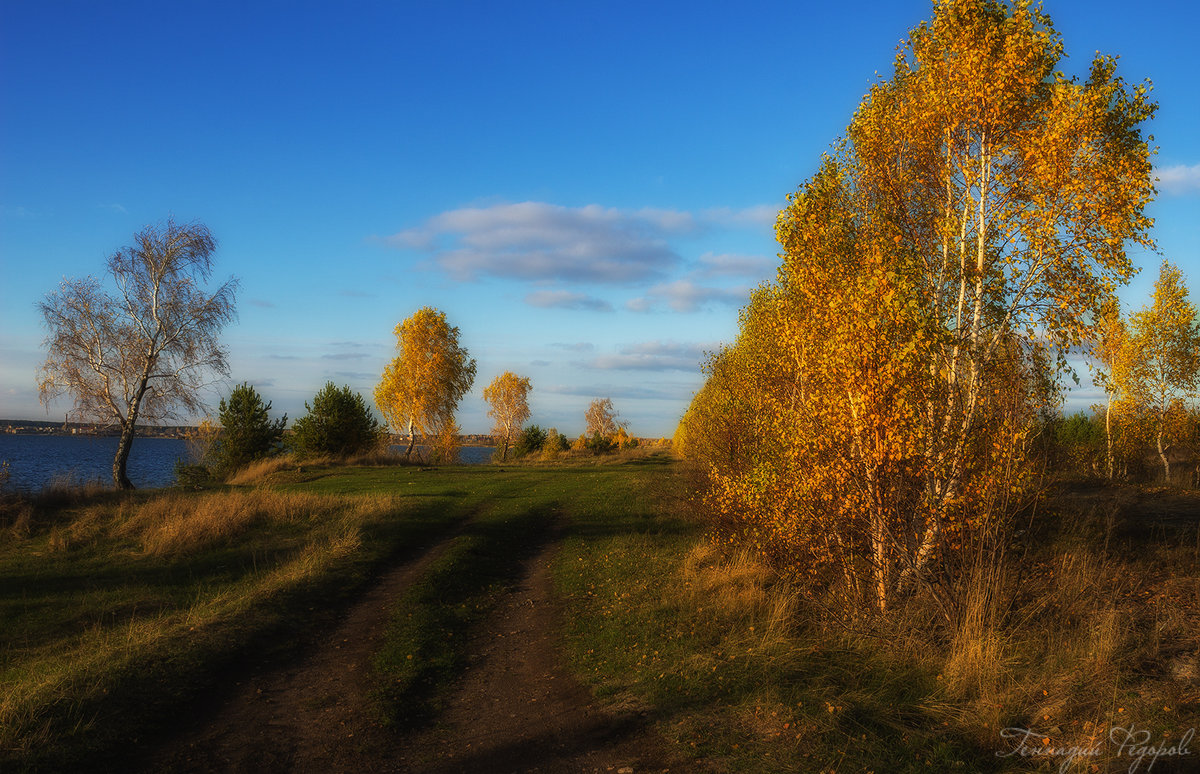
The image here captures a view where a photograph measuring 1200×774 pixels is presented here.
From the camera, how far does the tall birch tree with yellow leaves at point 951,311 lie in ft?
30.4

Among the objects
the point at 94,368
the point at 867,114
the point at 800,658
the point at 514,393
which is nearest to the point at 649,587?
the point at 800,658

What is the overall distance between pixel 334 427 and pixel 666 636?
38.9m

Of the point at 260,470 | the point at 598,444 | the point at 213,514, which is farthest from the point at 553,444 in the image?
the point at 213,514

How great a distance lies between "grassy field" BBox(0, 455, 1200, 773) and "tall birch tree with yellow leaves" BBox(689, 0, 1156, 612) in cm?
134

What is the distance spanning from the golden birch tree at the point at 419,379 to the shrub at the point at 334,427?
4.39 m

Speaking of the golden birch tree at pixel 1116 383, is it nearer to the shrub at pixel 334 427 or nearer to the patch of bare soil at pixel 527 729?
the patch of bare soil at pixel 527 729

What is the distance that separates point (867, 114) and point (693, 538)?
11550mm

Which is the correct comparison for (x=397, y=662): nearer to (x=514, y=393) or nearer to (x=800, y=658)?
(x=800, y=658)

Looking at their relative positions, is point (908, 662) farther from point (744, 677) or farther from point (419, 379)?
point (419, 379)

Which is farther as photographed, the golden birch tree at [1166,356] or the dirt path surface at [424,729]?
the golden birch tree at [1166,356]

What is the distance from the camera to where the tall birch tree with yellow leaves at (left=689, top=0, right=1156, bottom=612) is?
926 centimetres

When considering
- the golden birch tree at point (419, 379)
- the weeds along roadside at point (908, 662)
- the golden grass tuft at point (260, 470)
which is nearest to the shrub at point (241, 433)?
the golden grass tuft at point (260, 470)

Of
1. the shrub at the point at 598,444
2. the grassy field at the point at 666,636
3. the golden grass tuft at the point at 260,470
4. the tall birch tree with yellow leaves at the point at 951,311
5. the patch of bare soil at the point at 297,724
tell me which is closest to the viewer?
the patch of bare soil at the point at 297,724

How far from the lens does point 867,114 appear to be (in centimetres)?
1197
